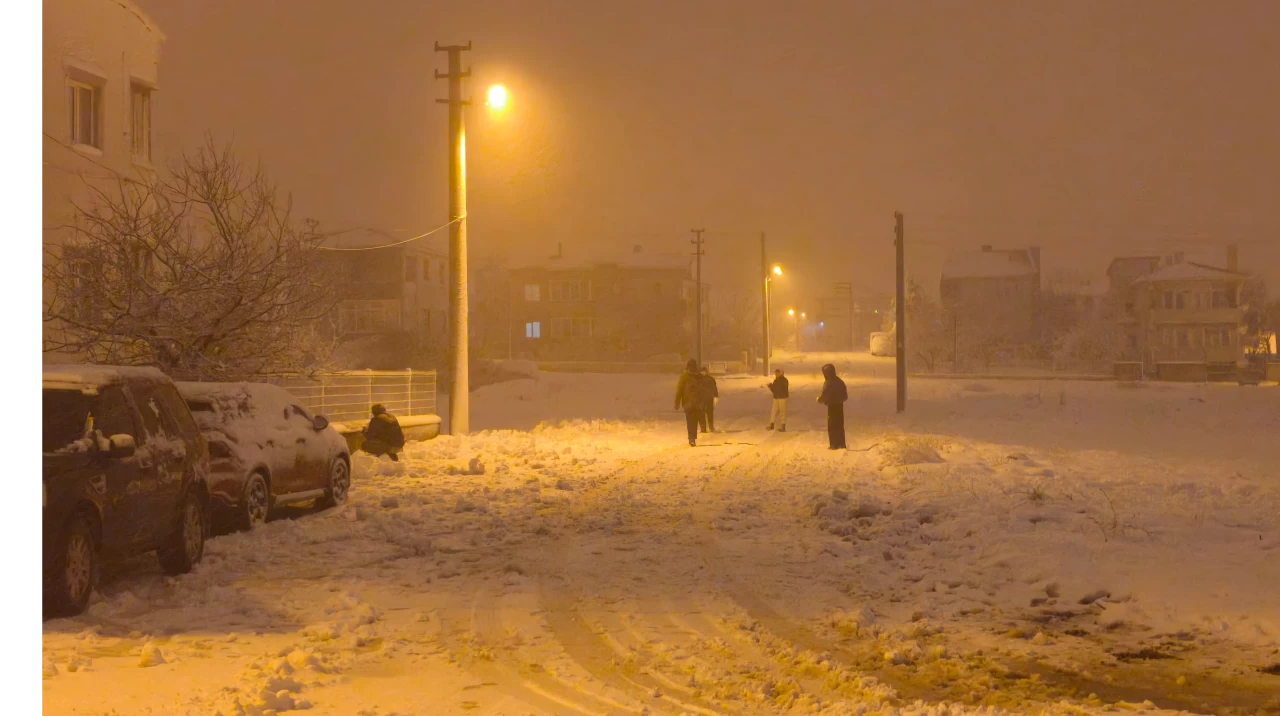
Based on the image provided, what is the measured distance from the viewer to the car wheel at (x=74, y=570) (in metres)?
7.54

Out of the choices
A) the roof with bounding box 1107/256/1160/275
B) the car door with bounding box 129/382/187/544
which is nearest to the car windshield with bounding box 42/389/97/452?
the car door with bounding box 129/382/187/544

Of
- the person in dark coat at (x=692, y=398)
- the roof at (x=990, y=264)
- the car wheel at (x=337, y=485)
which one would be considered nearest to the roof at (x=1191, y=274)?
the roof at (x=990, y=264)

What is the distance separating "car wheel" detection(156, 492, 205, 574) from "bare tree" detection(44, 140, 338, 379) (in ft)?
23.6

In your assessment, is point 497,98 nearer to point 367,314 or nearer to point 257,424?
point 257,424

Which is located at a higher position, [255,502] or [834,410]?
[834,410]

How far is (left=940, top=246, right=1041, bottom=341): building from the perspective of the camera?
330ft

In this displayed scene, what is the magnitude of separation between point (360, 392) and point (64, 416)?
13405 millimetres

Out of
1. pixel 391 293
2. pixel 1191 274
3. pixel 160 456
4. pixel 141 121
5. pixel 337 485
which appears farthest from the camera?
pixel 1191 274

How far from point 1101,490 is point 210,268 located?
13837 millimetres

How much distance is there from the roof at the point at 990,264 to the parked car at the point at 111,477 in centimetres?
10521

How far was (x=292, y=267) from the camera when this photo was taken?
18.1m

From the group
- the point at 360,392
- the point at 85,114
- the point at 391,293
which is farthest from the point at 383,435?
the point at 391,293

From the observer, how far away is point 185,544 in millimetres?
9633
